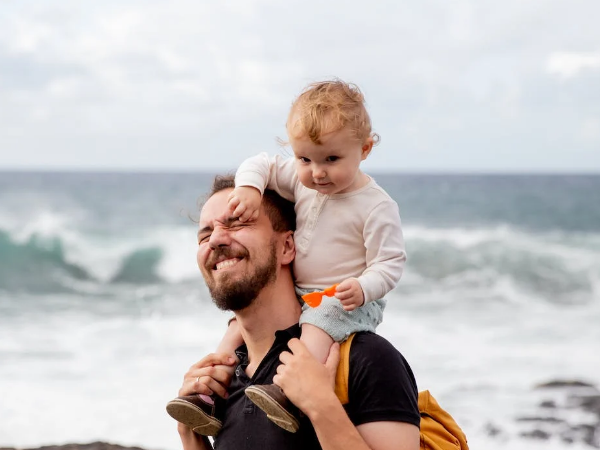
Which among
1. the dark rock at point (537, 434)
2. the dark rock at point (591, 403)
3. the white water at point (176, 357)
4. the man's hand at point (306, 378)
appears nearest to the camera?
the man's hand at point (306, 378)

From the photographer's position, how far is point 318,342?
2.75 metres

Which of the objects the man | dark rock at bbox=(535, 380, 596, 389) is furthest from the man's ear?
dark rock at bbox=(535, 380, 596, 389)

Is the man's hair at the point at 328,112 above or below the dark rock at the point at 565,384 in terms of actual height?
below

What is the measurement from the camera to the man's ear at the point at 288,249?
118 inches

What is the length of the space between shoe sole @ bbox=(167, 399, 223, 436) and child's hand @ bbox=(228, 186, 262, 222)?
0.66 m

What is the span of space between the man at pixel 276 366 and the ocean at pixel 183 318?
5.49 meters

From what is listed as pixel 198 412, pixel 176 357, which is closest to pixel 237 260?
pixel 198 412

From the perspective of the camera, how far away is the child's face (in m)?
2.73

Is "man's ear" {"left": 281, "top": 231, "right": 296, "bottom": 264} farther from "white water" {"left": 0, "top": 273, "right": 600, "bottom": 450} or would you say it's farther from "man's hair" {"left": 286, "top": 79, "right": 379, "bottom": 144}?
"white water" {"left": 0, "top": 273, "right": 600, "bottom": 450}

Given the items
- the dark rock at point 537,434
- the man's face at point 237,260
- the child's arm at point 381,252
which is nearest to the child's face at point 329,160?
the child's arm at point 381,252

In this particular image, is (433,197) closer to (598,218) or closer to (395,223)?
(598,218)

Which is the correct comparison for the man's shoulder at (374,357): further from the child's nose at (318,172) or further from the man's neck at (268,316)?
the child's nose at (318,172)

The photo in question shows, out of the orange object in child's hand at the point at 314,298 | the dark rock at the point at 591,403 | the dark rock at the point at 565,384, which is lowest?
the orange object in child's hand at the point at 314,298

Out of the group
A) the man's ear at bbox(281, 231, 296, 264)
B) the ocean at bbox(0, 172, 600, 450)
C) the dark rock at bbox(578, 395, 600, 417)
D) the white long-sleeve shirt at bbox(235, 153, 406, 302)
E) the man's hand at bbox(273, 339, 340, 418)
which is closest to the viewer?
the man's hand at bbox(273, 339, 340, 418)
